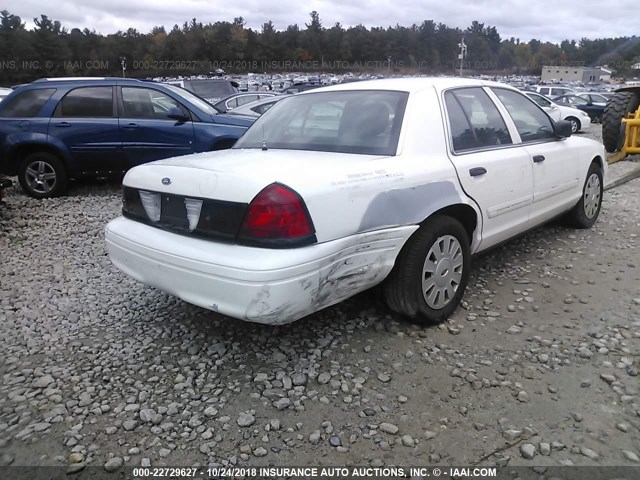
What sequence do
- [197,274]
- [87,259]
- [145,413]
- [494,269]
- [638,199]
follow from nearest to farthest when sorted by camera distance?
[145,413] → [197,274] → [494,269] → [87,259] → [638,199]

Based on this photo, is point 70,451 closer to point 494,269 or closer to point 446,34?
point 494,269

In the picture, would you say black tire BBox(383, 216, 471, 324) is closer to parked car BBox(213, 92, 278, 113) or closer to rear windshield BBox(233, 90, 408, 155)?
rear windshield BBox(233, 90, 408, 155)

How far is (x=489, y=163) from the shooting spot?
11.7ft

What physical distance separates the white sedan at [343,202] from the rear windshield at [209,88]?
546 inches

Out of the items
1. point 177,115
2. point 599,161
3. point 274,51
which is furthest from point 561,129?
point 274,51

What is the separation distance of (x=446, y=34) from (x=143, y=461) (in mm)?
94344

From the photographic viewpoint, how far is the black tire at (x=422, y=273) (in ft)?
10.0

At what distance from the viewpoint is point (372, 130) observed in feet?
10.6

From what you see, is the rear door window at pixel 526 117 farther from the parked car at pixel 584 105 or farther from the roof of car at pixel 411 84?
the parked car at pixel 584 105

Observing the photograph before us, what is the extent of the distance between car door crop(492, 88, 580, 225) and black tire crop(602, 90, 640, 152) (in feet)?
20.4

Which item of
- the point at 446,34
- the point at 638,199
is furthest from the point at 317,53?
the point at 638,199

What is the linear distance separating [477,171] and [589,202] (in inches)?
98.9

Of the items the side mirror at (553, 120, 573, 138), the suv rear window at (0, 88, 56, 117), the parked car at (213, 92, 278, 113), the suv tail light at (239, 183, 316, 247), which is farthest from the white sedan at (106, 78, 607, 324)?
the parked car at (213, 92, 278, 113)

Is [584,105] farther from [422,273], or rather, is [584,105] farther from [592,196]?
[422,273]
